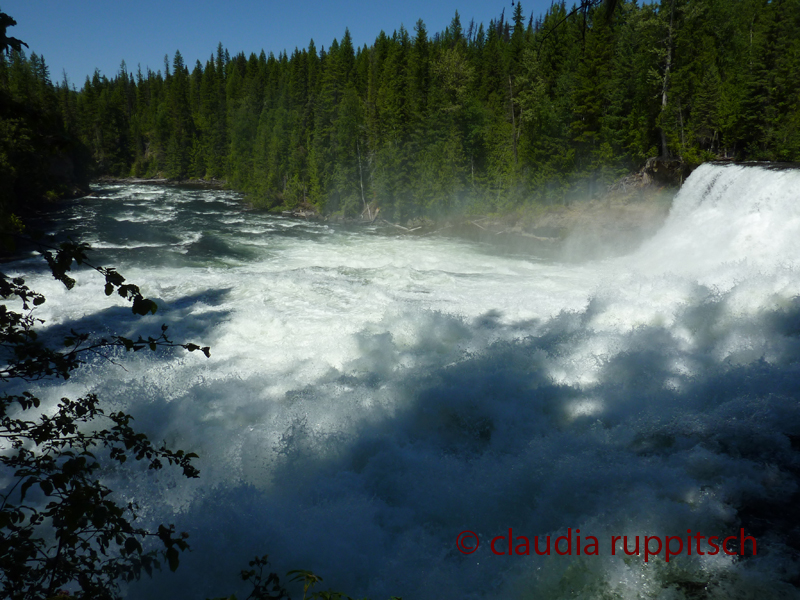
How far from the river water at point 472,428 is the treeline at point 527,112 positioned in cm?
824

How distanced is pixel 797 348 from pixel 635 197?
19.8 meters

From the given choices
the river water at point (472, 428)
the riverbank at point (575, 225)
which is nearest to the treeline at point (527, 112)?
the riverbank at point (575, 225)

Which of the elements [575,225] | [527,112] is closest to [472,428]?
[575,225]

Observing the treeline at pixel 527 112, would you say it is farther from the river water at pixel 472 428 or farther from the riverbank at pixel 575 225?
the river water at pixel 472 428

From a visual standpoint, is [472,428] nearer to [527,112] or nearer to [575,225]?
[575,225]

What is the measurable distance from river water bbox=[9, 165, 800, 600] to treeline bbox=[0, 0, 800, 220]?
8.24m

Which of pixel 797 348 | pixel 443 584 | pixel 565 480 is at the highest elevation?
pixel 797 348

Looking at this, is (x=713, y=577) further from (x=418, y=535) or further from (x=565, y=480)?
(x=418, y=535)

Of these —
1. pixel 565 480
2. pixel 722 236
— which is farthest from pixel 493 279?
pixel 565 480

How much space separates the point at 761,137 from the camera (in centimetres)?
2728

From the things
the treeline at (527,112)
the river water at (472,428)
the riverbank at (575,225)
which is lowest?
the river water at (472,428)

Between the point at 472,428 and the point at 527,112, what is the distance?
30978 mm

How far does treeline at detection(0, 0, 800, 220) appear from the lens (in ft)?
87.2

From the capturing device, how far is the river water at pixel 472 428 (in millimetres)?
4742
